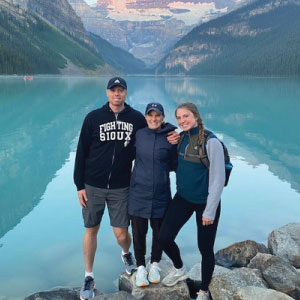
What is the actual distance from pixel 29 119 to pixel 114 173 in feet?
83.1

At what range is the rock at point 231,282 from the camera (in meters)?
4.98

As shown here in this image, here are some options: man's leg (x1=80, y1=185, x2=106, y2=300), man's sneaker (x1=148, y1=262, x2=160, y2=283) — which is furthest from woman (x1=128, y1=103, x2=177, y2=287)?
man's leg (x1=80, y1=185, x2=106, y2=300)

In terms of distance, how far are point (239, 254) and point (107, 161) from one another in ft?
11.3

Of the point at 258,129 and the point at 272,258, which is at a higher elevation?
the point at 272,258

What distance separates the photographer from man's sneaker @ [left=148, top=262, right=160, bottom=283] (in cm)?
539

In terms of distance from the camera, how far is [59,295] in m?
5.44

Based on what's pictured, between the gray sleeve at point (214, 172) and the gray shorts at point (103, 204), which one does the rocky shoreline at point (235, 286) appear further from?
the gray sleeve at point (214, 172)

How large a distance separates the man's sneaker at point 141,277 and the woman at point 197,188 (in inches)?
21.8

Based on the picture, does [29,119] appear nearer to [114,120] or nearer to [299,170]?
[299,170]

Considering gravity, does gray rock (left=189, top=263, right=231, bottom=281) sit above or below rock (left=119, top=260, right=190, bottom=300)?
below

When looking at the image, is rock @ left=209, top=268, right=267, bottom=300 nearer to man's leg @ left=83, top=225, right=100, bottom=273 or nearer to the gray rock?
the gray rock

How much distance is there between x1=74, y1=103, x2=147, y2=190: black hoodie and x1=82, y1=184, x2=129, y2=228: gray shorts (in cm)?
9

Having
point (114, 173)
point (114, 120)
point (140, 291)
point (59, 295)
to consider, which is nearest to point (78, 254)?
point (59, 295)

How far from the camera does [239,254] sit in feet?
22.9
